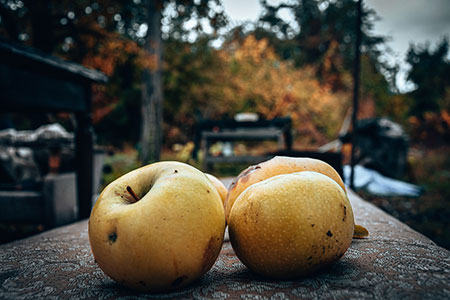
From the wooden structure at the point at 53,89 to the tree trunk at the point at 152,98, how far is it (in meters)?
4.08

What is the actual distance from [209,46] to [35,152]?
418 inches

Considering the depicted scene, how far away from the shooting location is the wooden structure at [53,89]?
76.8 inches

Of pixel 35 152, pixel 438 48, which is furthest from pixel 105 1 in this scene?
pixel 438 48

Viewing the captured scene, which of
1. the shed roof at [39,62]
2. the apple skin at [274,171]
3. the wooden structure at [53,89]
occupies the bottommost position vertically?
the apple skin at [274,171]

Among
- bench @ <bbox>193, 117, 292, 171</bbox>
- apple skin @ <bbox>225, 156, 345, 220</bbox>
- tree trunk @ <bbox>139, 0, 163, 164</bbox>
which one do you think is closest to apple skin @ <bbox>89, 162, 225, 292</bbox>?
apple skin @ <bbox>225, 156, 345, 220</bbox>

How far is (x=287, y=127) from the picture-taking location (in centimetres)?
702

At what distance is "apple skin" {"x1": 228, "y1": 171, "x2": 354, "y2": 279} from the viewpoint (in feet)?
2.81

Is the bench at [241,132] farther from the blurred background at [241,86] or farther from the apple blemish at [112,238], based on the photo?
the apple blemish at [112,238]

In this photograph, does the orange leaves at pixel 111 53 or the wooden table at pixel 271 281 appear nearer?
the wooden table at pixel 271 281

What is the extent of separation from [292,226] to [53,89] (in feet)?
7.13

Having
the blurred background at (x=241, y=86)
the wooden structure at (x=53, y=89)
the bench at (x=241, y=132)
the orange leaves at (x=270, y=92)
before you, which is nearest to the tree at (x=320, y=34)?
the blurred background at (x=241, y=86)

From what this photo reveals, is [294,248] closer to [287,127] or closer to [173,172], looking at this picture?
[173,172]

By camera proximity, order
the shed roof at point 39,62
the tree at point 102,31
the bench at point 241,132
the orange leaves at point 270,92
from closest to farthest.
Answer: the shed roof at point 39,62 → the tree at point 102,31 → the bench at point 241,132 → the orange leaves at point 270,92

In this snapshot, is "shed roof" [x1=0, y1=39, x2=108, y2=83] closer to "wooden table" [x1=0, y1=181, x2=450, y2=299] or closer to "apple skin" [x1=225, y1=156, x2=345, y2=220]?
"wooden table" [x1=0, y1=181, x2=450, y2=299]
